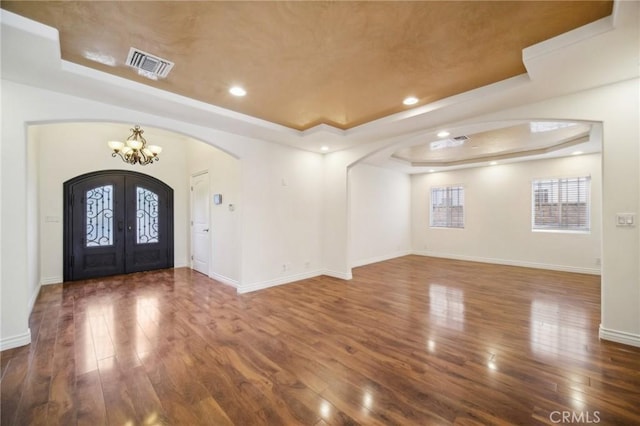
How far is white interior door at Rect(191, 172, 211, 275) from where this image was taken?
5.73 meters

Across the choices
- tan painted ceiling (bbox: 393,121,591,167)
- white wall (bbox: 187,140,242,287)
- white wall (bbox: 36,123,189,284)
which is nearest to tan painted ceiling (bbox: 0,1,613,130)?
tan painted ceiling (bbox: 393,121,591,167)

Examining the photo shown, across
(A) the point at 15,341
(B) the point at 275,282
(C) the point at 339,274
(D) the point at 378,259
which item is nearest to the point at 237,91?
(B) the point at 275,282

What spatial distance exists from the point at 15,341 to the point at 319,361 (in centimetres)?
301

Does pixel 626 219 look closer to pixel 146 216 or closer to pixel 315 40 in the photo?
pixel 315 40

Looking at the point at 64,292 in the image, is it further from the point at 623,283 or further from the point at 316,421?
the point at 623,283

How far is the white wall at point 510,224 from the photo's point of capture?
223 inches

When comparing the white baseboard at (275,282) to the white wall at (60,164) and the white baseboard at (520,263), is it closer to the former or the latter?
the white wall at (60,164)

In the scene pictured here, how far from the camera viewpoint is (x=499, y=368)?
87.9 inches

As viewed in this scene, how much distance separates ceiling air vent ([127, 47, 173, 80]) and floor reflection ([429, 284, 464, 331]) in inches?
157

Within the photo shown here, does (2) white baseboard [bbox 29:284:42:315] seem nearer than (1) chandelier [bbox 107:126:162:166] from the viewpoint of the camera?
Yes

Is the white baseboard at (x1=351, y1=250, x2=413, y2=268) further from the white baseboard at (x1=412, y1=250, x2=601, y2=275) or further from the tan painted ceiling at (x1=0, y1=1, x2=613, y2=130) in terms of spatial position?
the tan painted ceiling at (x1=0, y1=1, x2=613, y2=130)

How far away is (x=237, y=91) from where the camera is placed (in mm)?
3035

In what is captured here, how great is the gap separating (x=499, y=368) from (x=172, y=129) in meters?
4.53

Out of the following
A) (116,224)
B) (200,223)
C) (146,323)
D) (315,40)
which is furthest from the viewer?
(200,223)
